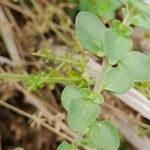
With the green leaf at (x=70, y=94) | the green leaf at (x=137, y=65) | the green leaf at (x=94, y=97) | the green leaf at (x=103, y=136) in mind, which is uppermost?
the green leaf at (x=137, y=65)

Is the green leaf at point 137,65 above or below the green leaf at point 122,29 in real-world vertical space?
below

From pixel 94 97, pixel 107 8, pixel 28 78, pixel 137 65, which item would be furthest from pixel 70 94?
pixel 107 8

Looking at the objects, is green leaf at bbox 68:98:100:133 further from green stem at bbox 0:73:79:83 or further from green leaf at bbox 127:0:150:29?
green stem at bbox 0:73:79:83

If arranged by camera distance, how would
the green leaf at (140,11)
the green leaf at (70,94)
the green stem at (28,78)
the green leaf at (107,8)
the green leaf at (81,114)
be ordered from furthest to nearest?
the green leaf at (107,8) < the green stem at (28,78) < the green leaf at (70,94) < the green leaf at (81,114) < the green leaf at (140,11)

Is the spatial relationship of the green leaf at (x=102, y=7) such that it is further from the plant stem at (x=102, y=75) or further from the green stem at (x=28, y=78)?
the plant stem at (x=102, y=75)

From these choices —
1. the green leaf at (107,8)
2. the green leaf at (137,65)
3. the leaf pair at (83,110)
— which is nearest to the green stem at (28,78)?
the green leaf at (107,8)

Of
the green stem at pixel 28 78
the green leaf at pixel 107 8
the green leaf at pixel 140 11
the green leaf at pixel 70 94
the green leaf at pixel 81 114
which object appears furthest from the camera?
the green leaf at pixel 107 8

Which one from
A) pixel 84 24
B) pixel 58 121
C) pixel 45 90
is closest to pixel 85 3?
pixel 45 90

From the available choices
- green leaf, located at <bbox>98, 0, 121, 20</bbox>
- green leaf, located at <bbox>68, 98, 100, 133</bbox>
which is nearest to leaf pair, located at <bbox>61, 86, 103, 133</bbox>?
green leaf, located at <bbox>68, 98, 100, 133</bbox>

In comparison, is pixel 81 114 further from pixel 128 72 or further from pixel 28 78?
pixel 28 78
